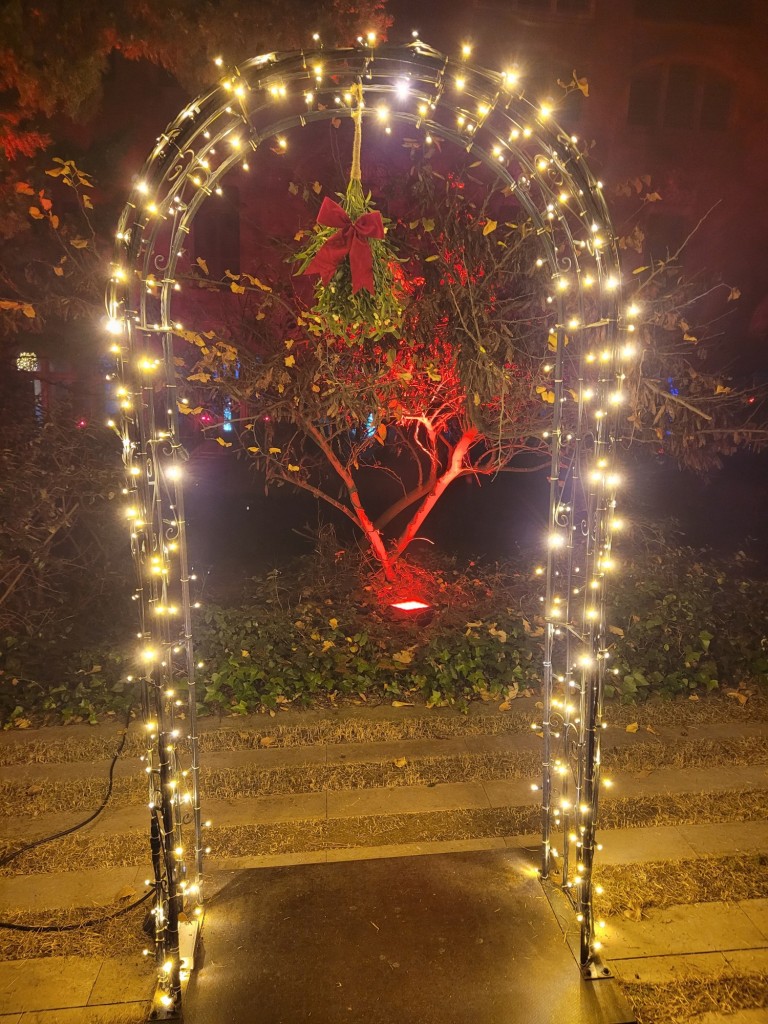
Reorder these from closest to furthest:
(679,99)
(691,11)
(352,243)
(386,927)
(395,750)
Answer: (352,243), (386,927), (395,750), (691,11), (679,99)

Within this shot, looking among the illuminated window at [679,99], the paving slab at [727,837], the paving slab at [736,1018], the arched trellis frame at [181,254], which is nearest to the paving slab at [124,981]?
the arched trellis frame at [181,254]

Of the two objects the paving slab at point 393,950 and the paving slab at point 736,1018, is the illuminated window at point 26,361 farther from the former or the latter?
the paving slab at point 736,1018

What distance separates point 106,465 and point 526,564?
210 inches

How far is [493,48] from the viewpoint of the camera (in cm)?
1440

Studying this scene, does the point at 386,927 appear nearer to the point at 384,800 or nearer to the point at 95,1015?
the point at 384,800

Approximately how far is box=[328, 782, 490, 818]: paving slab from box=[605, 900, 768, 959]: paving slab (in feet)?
3.92

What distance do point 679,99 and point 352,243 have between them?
18.0m

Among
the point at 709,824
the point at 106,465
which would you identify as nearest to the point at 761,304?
the point at 709,824

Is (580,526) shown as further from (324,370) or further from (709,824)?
(324,370)

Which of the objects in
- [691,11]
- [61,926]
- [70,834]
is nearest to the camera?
[61,926]

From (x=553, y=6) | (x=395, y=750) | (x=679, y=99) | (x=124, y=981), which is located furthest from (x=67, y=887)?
(x=679, y=99)

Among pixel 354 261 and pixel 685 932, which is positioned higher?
pixel 354 261

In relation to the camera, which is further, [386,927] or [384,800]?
[384,800]

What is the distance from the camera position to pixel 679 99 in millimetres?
16156
